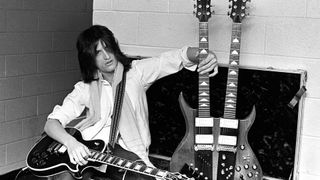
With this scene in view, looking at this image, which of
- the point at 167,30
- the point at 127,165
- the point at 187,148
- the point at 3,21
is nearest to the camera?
the point at 127,165

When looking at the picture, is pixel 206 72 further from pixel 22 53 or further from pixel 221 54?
pixel 22 53

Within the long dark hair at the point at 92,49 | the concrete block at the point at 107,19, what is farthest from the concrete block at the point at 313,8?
the concrete block at the point at 107,19

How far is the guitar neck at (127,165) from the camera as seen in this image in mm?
2131

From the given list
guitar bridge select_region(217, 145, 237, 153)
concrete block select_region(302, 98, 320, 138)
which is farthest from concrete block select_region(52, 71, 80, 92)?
concrete block select_region(302, 98, 320, 138)

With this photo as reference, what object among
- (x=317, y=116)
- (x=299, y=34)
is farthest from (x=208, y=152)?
(x=299, y=34)

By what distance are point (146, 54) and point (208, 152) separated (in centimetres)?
80

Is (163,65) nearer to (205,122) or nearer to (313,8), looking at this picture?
(205,122)

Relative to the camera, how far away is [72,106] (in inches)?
101

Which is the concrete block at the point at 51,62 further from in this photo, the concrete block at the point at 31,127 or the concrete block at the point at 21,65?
the concrete block at the point at 31,127

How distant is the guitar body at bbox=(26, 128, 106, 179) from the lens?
7.78 feet

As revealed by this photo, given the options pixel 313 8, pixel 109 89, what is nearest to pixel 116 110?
pixel 109 89

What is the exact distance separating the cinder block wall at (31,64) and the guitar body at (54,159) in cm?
123

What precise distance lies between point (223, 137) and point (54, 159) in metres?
0.80

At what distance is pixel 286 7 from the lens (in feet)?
8.30
